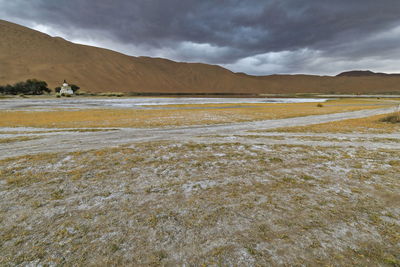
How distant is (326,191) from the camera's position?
16.6 ft

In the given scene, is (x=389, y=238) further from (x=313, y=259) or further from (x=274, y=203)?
(x=274, y=203)

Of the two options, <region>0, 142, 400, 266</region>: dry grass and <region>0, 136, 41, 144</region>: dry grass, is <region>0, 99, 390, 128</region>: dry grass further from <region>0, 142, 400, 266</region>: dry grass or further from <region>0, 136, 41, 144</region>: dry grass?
<region>0, 142, 400, 266</region>: dry grass

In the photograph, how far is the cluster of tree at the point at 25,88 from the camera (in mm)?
77625

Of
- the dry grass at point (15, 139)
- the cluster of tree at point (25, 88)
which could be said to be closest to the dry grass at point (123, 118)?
the dry grass at point (15, 139)

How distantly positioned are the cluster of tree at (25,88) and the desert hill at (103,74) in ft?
77.6

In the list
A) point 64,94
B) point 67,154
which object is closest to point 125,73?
point 64,94

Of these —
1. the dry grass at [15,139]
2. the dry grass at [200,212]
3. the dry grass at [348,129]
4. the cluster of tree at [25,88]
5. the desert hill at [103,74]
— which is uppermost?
the desert hill at [103,74]

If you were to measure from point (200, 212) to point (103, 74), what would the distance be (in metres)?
163

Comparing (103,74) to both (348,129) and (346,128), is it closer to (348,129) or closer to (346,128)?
(346,128)

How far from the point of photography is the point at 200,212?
164 inches

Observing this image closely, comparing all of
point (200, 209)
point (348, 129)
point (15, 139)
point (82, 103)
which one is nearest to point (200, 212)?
point (200, 209)

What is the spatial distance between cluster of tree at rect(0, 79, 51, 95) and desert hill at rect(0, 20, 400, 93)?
23.7 meters

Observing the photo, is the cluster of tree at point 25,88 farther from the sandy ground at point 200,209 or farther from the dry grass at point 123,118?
the sandy ground at point 200,209

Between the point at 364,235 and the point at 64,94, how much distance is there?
316ft
